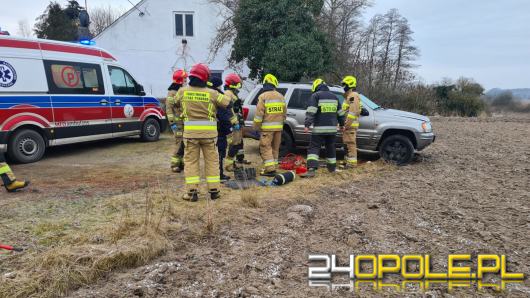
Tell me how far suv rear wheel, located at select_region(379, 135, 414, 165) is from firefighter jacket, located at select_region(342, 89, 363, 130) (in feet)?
3.12

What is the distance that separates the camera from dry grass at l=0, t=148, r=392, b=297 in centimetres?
310

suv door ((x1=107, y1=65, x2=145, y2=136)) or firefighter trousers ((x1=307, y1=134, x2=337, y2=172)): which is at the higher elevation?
suv door ((x1=107, y1=65, x2=145, y2=136))

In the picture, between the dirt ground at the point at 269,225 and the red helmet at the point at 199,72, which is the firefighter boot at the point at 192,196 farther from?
the red helmet at the point at 199,72

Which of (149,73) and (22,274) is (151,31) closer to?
(149,73)

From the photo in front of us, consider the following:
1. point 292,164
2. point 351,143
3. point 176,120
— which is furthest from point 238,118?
point 351,143

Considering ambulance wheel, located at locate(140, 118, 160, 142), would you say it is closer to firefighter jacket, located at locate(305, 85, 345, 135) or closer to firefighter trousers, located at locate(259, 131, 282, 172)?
firefighter trousers, located at locate(259, 131, 282, 172)

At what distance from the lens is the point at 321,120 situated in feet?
22.7

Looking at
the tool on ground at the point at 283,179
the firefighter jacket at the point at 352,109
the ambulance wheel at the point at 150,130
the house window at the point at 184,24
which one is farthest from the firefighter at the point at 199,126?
the house window at the point at 184,24

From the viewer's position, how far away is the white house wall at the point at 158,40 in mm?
20516

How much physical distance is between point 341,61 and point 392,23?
1645 centimetres

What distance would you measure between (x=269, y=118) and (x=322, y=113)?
1023mm

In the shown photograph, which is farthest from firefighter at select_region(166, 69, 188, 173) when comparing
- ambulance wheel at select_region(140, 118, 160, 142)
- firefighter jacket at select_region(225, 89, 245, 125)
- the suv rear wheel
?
the suv rear wheel

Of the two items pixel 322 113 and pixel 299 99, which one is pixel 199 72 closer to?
pixel 322 113

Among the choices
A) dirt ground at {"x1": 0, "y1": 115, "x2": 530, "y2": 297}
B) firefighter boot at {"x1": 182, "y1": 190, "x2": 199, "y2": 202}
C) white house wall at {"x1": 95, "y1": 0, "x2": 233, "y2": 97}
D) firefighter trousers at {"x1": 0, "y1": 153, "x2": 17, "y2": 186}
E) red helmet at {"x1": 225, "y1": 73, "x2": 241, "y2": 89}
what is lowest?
dirt ground at {"x1": 0, "y1": 115, "x2": 530, "y2": 297}
